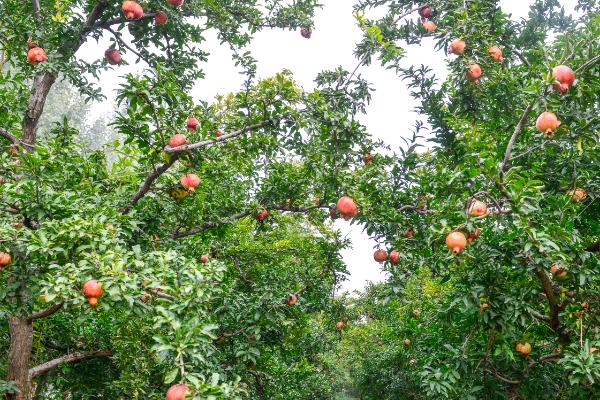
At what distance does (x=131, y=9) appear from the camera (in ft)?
14.1

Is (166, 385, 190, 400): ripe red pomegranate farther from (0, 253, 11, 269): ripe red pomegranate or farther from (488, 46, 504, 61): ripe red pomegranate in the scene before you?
(488, 46, 504, 61): ripe red pomegranate

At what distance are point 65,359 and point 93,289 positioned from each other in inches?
112

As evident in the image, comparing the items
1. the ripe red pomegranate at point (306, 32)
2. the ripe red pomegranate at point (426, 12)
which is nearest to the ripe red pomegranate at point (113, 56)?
the ripe red pomegranate at point (306, 32)

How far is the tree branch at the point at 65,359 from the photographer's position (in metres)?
4.46

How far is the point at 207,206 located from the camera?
4.83 m

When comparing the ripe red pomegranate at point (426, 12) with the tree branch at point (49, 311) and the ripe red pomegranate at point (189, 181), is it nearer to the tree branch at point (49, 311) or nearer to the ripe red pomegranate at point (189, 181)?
the ripe red pomegranate at point (189, 181)

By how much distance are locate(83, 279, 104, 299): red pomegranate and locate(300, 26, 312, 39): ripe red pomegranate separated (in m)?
4.16

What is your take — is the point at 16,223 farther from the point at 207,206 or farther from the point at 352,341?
the point at 352,341

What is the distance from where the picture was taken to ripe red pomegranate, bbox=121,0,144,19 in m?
4.26

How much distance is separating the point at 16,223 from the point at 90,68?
2369 mm

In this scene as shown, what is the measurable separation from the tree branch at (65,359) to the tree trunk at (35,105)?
2.20 meters

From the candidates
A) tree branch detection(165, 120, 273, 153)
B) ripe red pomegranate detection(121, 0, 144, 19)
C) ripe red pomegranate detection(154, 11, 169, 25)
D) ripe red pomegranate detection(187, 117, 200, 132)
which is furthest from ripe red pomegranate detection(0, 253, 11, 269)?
ripe red pomegranate detection(154, 11, 169, 25)

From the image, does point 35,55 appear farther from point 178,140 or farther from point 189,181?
point 189,181

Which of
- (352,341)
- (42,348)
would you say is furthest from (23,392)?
(352,341)
